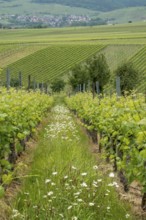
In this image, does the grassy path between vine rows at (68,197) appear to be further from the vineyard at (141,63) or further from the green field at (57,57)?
the green field at (57,57)

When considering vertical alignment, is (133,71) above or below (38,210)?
below

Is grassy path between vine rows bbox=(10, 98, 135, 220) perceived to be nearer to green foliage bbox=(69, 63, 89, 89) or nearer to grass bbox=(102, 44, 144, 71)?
green foliage bbox=(69, 63, 89, 89)

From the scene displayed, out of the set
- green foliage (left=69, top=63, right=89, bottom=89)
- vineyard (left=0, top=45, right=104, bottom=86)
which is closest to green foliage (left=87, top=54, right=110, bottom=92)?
green foliage (left=69, top=63, right=89, bottom=89)

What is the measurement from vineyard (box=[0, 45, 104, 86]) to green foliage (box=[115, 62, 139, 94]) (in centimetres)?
1470

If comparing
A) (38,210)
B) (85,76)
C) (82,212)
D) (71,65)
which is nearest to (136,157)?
(82,212)

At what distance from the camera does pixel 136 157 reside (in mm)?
6277

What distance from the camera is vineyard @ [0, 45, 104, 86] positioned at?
7888 cm

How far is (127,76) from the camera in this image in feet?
215

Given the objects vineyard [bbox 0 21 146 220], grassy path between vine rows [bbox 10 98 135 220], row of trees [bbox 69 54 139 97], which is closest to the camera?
grassy path between vine rows [bbox 10 98 135 220]

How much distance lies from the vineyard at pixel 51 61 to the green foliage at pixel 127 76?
48.2 feet

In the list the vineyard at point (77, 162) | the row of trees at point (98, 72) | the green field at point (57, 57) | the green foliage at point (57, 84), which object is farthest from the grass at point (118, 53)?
the vineyard at point (77, 162)

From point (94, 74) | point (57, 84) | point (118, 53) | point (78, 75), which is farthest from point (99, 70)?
point (118, 53)

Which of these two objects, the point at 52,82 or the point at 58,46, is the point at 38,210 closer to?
the point at 52,82

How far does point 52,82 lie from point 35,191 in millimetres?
68205
